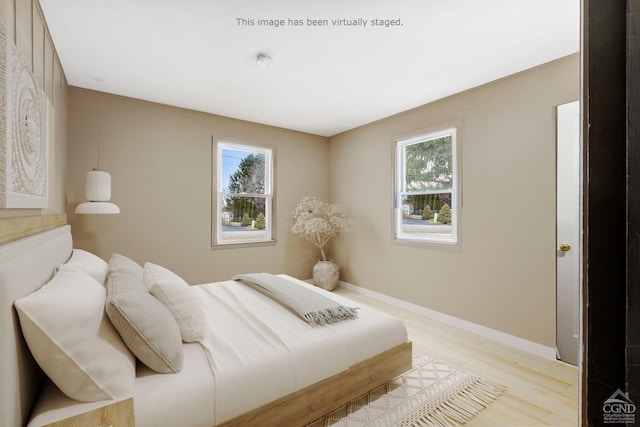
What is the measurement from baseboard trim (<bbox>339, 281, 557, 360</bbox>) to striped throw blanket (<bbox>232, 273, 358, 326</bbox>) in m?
1.70

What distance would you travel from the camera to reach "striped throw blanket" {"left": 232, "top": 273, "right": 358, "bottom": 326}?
1.89 meters

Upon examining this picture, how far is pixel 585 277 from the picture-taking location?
428mm

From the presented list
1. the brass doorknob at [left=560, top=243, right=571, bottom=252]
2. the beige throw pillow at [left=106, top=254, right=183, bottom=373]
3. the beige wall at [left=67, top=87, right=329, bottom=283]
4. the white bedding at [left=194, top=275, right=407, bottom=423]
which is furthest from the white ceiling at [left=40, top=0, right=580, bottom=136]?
the white bedding at [left=194, top=275, right=407, bottom=423]

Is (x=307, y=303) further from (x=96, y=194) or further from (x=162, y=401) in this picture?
(x=96, y=194)

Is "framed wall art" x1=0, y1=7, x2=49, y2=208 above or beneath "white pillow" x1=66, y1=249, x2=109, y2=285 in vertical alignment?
above

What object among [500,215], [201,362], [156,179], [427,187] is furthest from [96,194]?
[500,215]

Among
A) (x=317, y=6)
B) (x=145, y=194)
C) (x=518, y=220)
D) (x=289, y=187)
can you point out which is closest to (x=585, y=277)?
(x=317, y=6)

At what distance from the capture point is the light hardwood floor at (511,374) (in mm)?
1782

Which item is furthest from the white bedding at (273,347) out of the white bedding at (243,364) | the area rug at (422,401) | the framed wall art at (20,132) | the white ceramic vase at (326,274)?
the white ceramic vase at (326,274)

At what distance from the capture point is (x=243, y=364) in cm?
139

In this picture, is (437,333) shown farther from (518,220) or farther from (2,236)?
(2,236)

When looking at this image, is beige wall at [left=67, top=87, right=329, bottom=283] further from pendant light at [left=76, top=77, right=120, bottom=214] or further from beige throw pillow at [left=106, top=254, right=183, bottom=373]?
beige throw pillow at [left=106, top=254, right=183, bottom=373]

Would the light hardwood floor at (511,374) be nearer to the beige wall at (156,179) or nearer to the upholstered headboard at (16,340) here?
the upholstered headboard at (16,340)

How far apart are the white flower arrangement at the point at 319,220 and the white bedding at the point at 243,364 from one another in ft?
7.11
